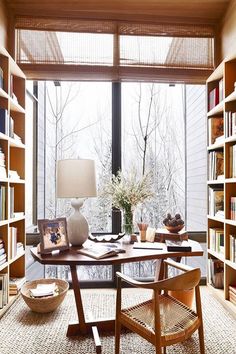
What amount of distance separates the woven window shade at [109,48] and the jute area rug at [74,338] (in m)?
2.27

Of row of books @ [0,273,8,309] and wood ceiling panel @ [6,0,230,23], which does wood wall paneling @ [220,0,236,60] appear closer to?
wood ceiling panel @ [6,0,230,23]

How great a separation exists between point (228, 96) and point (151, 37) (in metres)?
1.13

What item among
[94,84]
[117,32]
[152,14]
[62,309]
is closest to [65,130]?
[94,84]

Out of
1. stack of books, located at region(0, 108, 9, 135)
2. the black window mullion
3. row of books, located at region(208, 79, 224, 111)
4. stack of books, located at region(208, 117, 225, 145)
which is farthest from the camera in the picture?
the black window mullion

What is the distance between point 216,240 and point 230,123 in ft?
3.80

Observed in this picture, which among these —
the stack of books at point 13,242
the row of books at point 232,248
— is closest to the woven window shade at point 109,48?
the stack of books at point 13,242

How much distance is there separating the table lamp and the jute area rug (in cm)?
73

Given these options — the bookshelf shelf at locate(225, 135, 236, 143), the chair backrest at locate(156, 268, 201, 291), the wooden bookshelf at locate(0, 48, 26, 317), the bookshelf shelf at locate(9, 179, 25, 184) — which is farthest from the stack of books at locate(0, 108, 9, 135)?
the bookshelf shelf at locate(225, 135, 236, 143)

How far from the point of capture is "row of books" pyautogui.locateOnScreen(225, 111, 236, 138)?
262 cm

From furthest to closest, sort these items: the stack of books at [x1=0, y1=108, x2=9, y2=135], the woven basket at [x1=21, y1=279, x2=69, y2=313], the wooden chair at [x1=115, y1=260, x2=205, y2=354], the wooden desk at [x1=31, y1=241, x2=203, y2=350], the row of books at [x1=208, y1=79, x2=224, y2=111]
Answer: the row of books at [x1=208, y1=79, x2=224, y2=111] → the stack of books at [x1=0, y1=108, x2=9, y2=135] → the woven basket at [x1=21, y1=279, x2=69, y2=313] → the wooden desk at [x1=31, y1=241, x2=203, y2=350] → the wooden chair at [x1=115, y1=260, x2=205, y2=354]

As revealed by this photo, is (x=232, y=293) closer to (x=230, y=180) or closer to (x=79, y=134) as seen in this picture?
(x=230, y=180)

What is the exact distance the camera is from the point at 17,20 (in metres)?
3.14

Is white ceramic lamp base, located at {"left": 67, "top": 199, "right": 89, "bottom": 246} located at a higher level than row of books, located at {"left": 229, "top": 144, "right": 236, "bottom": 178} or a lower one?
lower

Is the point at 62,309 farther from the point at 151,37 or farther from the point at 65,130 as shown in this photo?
the point at 151,37
